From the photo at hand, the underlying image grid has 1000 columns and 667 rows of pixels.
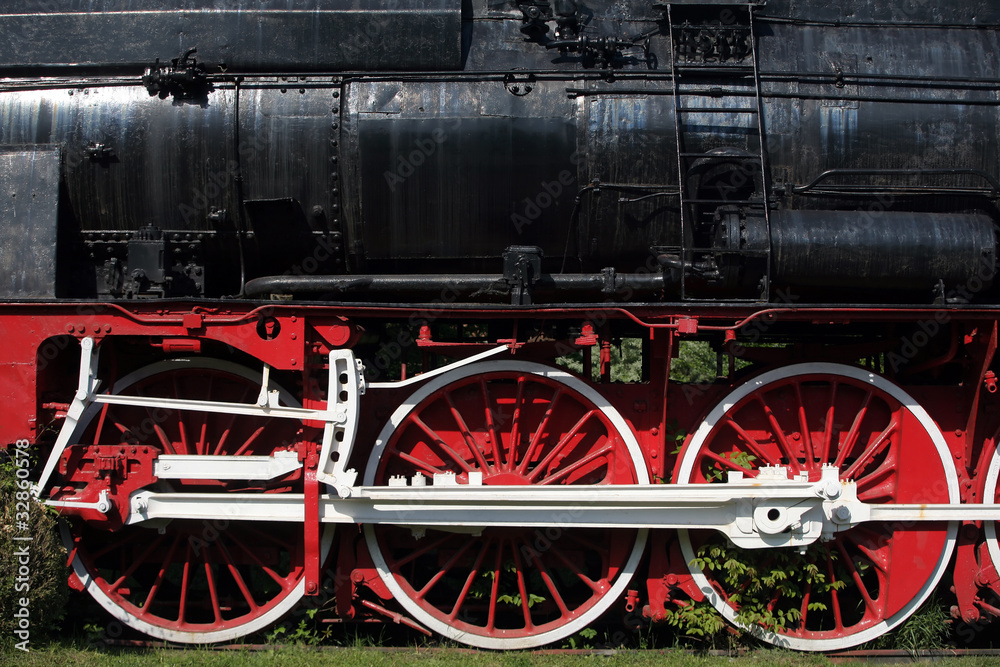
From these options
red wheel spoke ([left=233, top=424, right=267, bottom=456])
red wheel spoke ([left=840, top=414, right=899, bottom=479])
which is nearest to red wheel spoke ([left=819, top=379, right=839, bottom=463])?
red wheel spoke ([left=840, top=414, right=899, bottom=479])

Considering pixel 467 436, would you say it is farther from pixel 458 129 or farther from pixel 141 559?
pixel 141 559

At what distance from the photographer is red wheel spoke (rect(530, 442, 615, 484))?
4.86 metres

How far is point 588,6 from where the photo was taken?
197 inches

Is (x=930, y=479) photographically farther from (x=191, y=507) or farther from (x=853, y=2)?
(x=191, y=507)

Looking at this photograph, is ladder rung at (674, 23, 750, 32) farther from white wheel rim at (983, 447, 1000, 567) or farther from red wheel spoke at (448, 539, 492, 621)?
red wheel spoke at (448, 539, 492, 621)

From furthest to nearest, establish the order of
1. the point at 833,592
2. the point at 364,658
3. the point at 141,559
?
the point at 141,559 < the point at 833,592 < the point at 364,658

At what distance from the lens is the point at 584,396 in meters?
4.91

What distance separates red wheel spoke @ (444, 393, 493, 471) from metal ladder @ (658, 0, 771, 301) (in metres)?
1.50

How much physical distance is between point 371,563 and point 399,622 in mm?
386

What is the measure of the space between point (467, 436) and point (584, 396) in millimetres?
752

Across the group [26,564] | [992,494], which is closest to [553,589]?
[992,494]

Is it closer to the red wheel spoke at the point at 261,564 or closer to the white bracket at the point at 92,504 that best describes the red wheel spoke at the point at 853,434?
the red wheel spoke at the point at 261,564

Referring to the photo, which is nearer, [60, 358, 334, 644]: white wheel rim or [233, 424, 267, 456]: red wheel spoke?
[60, 358, 334, 644]: white wheel rim

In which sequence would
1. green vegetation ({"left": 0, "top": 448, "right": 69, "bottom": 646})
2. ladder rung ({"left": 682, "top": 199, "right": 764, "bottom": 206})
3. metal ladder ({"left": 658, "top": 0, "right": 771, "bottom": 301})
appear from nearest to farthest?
1. green vegetation ({"left": 0, "top": 448, "right": 69, "bottom": 646})
2. ladder rung ({"left": 682, "top": 199, "right": 764, "bottom": 206})
3. metal ladder ({"left": 658, "top": 0, "right": 771, "bottom": 301})
